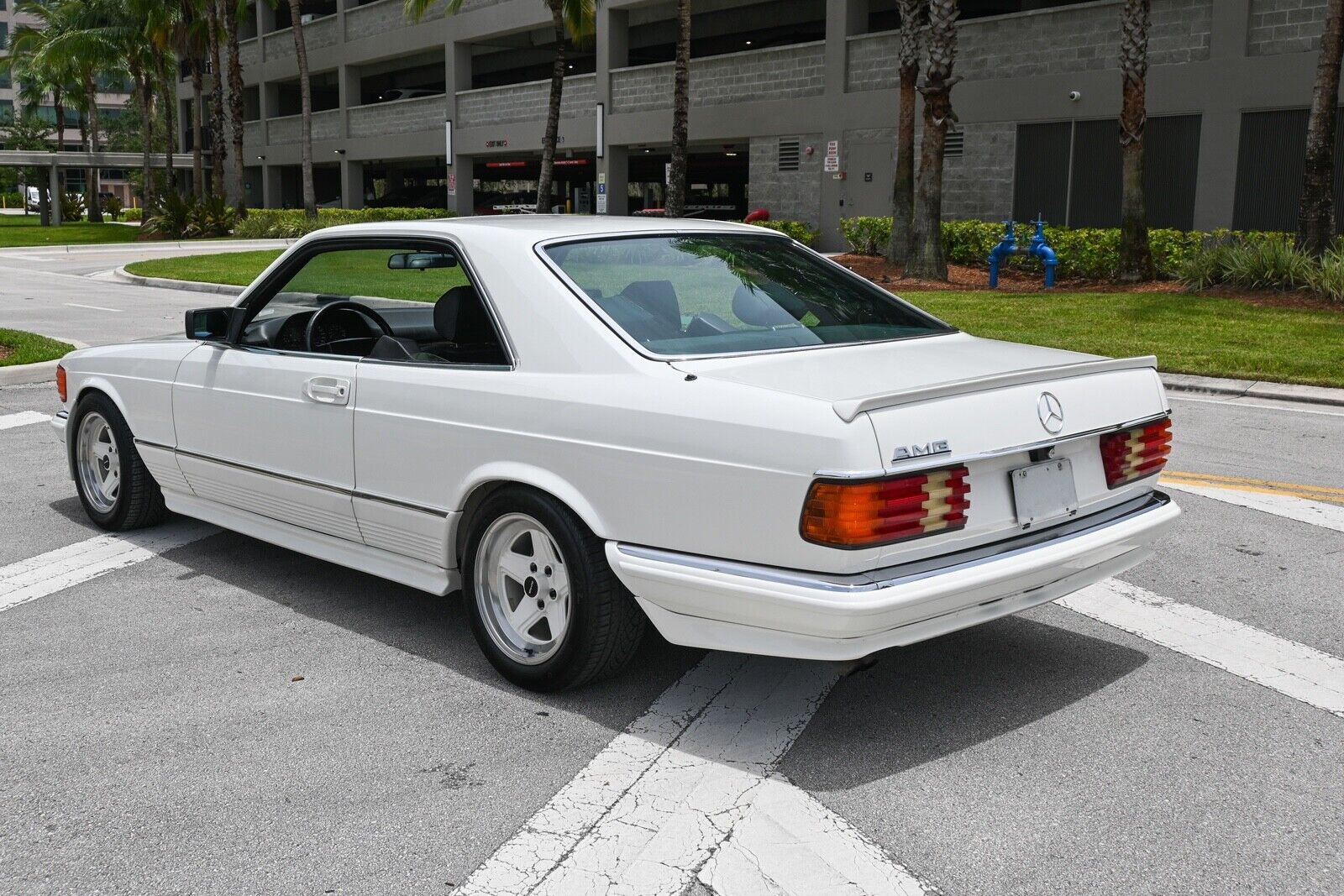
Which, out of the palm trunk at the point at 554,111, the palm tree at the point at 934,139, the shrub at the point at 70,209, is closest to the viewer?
the palm tree at the point at 934,139

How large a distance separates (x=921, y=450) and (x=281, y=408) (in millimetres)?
2728

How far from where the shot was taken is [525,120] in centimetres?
4000

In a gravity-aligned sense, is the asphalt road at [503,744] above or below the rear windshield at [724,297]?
below

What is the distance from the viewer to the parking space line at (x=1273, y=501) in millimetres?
6935

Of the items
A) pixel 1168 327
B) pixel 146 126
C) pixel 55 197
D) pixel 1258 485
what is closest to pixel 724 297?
pixel 1258 485

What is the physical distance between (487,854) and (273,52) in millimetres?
56616

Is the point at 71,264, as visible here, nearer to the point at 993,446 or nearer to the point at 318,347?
the point at 318,347

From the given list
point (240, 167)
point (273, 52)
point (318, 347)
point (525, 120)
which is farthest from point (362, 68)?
point (318, 347)

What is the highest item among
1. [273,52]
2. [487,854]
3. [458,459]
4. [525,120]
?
[273,52]

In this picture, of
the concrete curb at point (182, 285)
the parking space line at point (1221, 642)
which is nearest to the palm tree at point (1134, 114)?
the concrete curb at point (182, 285)

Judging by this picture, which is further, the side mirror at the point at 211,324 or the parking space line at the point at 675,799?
the side mirror at the point at 211,324

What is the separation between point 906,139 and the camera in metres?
23.9

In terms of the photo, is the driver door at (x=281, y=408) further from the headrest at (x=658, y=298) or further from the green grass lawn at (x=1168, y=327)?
the green grass lawn at (x=1168, y=327)

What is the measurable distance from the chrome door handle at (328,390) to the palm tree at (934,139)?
1698cm
